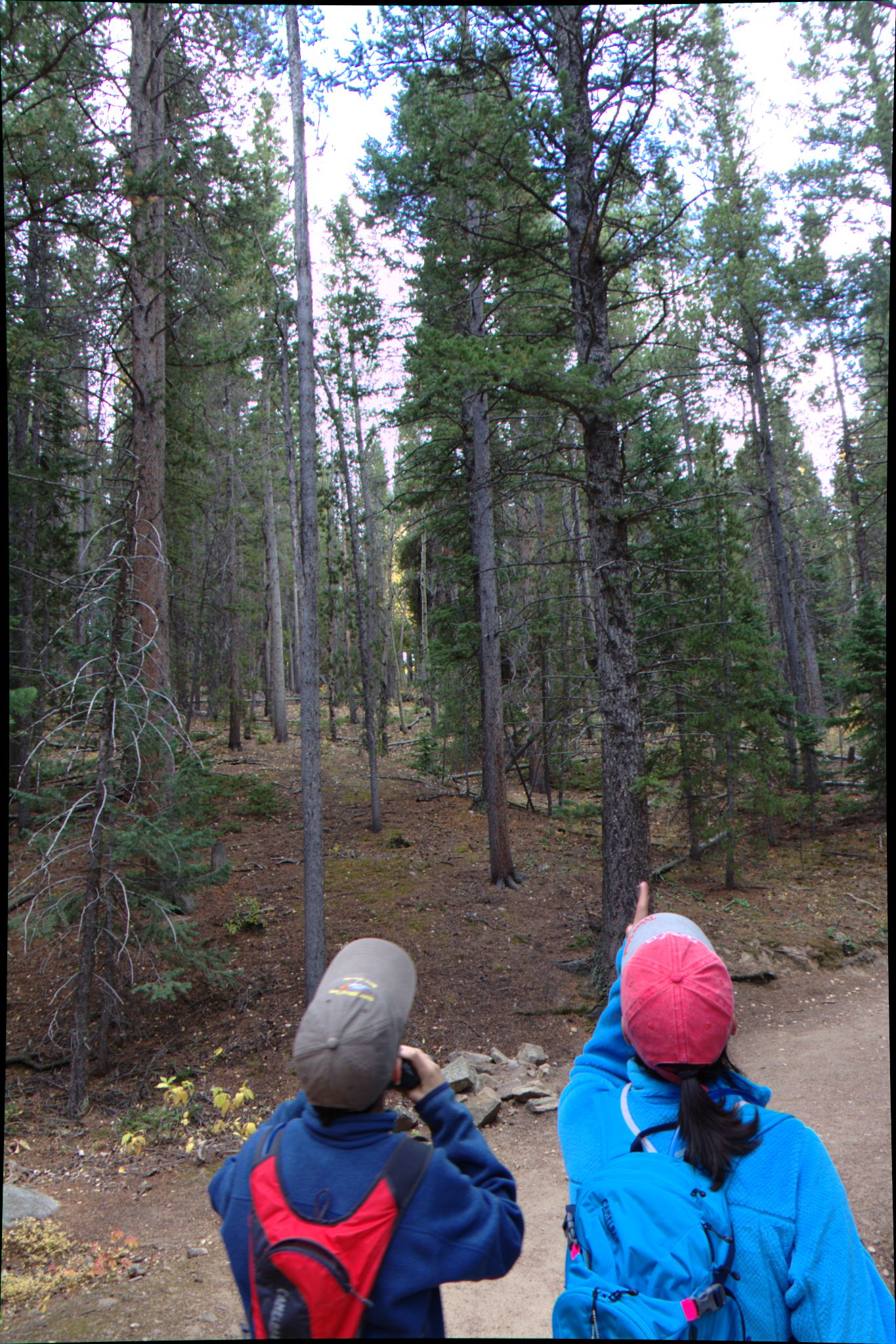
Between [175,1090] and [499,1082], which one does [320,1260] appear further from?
[499,1082]

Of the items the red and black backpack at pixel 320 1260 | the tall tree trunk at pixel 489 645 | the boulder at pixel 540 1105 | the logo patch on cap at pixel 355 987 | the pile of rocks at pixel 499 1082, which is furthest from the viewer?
the tall tree trunk at pixel 489 645

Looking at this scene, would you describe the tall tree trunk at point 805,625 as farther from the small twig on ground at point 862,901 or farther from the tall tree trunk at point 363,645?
the tall tree trunk at point 363,645

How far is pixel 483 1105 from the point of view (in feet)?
22.0

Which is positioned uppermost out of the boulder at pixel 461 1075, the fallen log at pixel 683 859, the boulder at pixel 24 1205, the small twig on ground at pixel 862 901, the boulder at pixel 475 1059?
the boulder at pixel 24 1205

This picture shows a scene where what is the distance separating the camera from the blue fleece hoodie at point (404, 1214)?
59.4 inches

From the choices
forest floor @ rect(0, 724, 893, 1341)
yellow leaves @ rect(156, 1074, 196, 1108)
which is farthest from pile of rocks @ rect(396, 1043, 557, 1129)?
yellow leaves @ rect(156, 1074, 196, 1108)

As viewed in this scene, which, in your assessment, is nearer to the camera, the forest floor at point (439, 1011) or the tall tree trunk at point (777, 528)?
the forest floor at point (439, 1011)

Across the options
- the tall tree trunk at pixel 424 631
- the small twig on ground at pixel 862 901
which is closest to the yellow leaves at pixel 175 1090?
the small twig on ground at pixel 862 901

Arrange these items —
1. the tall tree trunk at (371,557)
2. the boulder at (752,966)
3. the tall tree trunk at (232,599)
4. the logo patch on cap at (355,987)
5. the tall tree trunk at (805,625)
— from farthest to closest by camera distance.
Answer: the tall tree trunk at (805,625), the tall tree trunk at (232,599), the tall tree trunk at (371,557), the boulder at (752,966), the logo patch on cap at (355,987)

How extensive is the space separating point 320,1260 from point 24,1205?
15.7ft

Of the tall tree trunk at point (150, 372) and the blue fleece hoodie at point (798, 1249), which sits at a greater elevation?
the tall tree trunk at point (150, 372)

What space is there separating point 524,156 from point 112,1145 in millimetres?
9829

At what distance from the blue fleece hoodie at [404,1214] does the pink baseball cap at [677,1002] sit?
43cm

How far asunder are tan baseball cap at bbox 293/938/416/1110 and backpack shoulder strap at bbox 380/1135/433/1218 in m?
0.12
